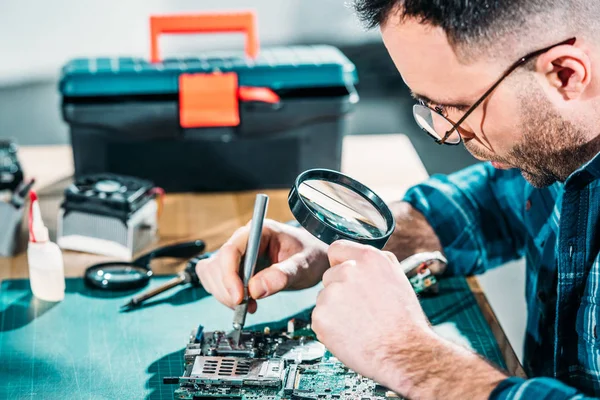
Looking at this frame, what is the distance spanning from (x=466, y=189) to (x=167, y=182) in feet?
2.42

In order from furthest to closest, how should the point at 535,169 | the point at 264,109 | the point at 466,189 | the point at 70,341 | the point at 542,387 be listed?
1. the point at 264,109
2. the point at 466,189
3. the point at 70,341
4. the point at 535,169
5. the point at 542,387

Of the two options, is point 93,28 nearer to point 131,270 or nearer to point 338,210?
point 131,270

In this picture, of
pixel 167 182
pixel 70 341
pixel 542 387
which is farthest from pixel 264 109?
pixel 542 387

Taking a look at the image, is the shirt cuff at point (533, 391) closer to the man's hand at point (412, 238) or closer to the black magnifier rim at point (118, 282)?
the man's hand at point (412, 238)

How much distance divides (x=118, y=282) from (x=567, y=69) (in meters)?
0.90

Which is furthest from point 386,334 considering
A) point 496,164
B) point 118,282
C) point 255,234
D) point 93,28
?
point 93,28

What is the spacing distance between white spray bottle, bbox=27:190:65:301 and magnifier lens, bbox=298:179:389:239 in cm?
55

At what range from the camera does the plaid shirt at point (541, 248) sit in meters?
1.30

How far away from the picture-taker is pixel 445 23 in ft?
3.88

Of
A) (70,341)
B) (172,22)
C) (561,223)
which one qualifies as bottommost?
(70,341)

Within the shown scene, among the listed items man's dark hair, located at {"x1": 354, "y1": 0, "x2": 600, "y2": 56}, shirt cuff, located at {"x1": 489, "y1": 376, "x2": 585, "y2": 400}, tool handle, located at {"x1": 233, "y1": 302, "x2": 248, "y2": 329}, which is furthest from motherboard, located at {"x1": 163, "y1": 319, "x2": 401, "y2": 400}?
man's dark hair, located at {"x1": 354, "y1": 0, "x2": 600, "y2": 56}

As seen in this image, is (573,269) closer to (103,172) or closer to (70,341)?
(70,341)

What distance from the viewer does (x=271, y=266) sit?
1.42 meters

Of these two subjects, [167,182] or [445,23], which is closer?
[445,23]
